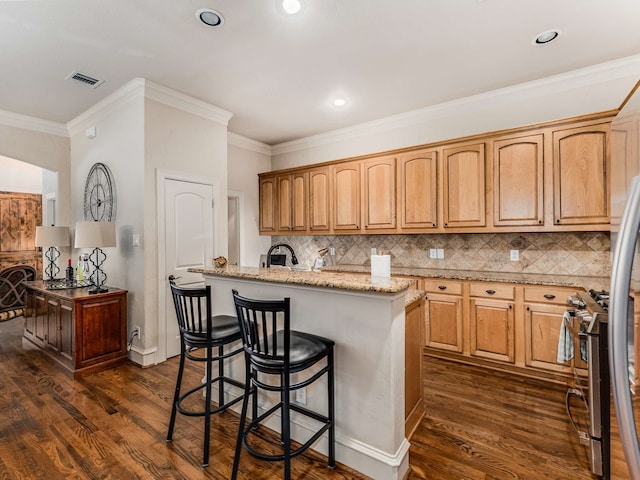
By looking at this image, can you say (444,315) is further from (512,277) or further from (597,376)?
(597,376)

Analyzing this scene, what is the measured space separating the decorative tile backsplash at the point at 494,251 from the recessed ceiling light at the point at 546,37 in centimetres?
185

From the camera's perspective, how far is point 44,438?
2.19m

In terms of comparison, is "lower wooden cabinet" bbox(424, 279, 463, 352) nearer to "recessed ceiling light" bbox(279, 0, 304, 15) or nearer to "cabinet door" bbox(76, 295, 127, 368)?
"recessed ceiling light" bbox(279, 0, 304, 15)

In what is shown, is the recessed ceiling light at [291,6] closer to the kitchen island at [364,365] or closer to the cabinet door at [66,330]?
the kitchen island at [364,365]

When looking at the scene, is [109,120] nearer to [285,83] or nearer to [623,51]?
[285,83]

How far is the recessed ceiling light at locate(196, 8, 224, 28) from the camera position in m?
2.35

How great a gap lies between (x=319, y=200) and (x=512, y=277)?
2703 millimetres

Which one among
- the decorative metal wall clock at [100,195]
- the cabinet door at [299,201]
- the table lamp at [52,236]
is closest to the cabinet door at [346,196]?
the cabinet door at [299,201]

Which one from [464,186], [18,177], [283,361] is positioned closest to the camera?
[283,361]

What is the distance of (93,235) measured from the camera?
11.0 feet

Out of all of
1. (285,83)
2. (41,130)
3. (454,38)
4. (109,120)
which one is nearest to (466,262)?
(454,38)

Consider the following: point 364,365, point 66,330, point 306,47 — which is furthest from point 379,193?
point 66,330

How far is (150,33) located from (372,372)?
10.1 ft

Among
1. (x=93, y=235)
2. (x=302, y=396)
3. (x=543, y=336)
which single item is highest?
(x=93, y=235)
